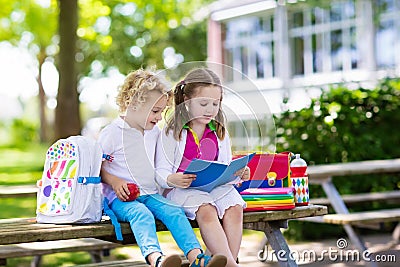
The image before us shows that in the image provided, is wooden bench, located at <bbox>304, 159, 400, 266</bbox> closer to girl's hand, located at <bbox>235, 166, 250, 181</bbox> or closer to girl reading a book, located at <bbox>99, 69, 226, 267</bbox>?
girl's hand, located at <bbox>235, 166, 250, 181</bbox>

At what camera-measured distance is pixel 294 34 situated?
62.5ft

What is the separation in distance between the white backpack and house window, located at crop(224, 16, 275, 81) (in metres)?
A: 16.7

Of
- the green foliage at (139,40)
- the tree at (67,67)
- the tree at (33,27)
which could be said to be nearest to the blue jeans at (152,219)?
the tree at (67,67)

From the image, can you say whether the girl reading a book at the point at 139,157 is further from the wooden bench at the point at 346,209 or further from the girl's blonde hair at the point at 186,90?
the wooden bench at the point at 346,209

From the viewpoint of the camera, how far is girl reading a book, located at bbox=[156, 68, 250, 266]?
3912mm

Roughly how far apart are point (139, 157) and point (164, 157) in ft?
0.42

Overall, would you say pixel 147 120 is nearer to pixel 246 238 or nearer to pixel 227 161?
pixel 227 161

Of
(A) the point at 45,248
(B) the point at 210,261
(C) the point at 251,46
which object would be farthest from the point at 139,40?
(B) the point at 210,261

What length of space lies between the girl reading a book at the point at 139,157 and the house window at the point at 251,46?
16387mm

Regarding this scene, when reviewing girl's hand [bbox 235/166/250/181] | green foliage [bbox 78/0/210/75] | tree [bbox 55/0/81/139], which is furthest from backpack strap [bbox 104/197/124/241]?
green foliage [bbox 78/0/210/75]

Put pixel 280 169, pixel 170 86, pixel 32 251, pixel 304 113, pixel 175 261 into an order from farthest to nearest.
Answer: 1. pixel 304 113
2. pixel 32 251
3. pixel 280 169
4. pixel 170 86
5. pixel 175 261

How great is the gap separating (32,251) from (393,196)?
383cm

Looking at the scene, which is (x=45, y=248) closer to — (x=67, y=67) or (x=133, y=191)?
(x=133, y=191)

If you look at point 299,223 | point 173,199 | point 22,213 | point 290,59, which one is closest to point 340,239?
point 299,223
